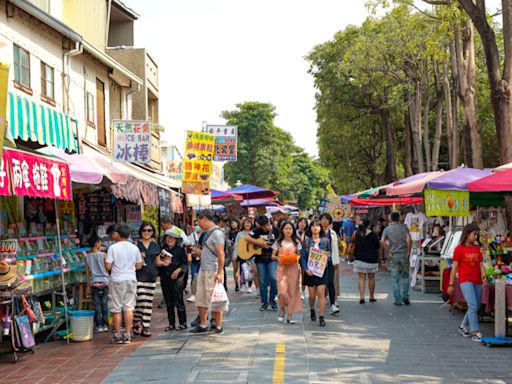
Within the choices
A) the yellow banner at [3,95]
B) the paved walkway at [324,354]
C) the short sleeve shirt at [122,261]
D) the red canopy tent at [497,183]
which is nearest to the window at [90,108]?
the paved walkway at [324,354]

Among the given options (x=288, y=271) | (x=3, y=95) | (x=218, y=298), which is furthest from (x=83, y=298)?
(x=3, y=95)

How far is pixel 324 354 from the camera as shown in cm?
866

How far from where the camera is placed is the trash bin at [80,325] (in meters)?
10.1

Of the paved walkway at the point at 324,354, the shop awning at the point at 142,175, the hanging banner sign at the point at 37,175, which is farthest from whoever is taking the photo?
the shop awning at the point at 142,175

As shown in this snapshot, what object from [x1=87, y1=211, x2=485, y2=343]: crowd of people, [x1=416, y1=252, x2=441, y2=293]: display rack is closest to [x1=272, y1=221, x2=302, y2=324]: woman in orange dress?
[x1=87, y1=211, x2=485, y2=343]: crowd of people

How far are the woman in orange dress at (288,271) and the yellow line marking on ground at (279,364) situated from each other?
1943 mm

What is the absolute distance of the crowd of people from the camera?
9.84 meters

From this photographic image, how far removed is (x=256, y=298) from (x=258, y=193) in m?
11.2

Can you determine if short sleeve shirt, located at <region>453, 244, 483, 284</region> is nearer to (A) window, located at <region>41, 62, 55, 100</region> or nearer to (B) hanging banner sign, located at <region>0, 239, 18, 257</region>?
(B) hanging banner sign, located at <region>0, 239, 18, 257</region>

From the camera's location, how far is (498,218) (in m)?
14.9

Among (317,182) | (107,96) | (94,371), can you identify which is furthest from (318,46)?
(317,182)

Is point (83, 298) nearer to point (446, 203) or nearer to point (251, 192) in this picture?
point (446, 203)

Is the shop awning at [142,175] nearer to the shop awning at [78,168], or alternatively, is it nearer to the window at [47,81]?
the shop awning at [78,168]

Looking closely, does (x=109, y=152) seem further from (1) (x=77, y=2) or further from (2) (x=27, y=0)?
(2) (x=27, y=0)
